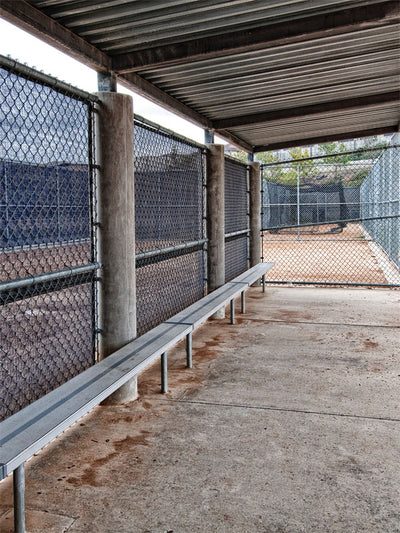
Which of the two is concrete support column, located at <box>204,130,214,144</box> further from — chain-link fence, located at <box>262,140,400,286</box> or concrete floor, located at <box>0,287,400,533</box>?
concrete floor, located at <box>0,287,400,533</box>

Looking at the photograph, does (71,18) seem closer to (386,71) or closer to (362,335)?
(386,71)

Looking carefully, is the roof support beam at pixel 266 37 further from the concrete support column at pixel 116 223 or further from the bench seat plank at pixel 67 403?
the bench seat plank at pixel 67 403

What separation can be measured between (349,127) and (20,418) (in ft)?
26.6

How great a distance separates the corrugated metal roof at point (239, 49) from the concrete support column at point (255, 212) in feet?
8.93

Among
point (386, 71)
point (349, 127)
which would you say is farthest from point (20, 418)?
point (349, 127)

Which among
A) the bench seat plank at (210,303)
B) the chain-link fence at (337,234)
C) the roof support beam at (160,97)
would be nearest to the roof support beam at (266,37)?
Result: the roof support beam at (160,97)

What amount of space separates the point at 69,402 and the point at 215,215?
15.7 ft

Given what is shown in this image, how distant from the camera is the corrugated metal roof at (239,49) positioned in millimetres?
3678

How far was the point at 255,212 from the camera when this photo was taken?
35.2ft

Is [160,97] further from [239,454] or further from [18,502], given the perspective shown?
[18,502]

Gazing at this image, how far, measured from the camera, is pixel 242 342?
6469 mm

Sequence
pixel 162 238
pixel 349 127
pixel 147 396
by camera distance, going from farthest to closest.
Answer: pixel 349 127 → pixel 162 238 → pixel 147 396

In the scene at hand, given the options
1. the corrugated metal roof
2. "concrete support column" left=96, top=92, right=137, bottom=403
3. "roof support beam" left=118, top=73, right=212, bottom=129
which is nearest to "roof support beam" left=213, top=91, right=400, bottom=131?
the corrugated metal roof

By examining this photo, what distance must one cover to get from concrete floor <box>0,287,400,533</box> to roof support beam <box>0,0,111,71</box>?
9.06 ft
